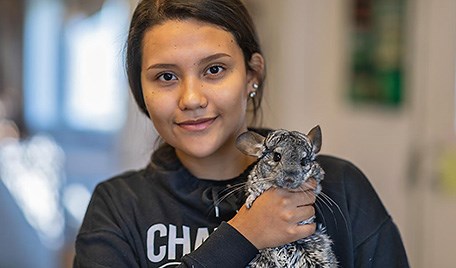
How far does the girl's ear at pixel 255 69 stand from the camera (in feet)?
4.10

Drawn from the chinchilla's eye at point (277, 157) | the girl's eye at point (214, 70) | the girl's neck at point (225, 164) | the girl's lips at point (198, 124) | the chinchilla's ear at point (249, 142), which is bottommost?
the girl's neck at point (225, 164)

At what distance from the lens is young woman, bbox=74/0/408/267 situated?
1079mm

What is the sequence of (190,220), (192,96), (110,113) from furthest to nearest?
(110,113) < (190,220) < (192,96)

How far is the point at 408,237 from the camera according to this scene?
298 centimetres

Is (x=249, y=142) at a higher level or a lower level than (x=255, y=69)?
lower

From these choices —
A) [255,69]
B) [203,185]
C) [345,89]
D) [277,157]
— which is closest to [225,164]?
[203,185]

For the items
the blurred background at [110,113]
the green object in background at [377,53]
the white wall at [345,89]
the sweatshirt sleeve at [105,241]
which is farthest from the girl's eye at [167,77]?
the green object in background at [377,53]

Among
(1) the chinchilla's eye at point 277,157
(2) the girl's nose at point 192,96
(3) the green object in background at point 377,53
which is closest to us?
(1) the chinchilla's eye at point 277,157

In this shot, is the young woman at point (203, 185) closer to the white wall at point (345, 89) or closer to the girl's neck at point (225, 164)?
the girl's neck at point (225, 164)

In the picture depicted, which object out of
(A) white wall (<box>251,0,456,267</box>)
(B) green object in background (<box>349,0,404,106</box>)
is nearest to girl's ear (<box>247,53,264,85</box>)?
(A) white wall (<box>251,0,456,267</box>)

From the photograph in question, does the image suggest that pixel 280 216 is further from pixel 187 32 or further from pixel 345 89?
pixel 345 89

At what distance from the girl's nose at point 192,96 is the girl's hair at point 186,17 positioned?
115mm

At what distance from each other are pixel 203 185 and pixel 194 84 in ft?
0.71

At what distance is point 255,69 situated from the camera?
126cm
